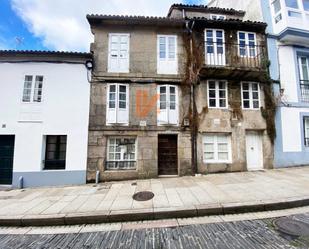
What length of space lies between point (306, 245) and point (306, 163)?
858cm

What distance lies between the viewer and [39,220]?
16.2 feet

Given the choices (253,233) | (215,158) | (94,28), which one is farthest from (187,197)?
(94,28)

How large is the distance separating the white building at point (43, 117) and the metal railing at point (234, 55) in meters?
6.48

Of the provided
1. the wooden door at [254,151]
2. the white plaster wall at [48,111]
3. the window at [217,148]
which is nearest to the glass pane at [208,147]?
the window at [217,148]

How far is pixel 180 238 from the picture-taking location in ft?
12.8

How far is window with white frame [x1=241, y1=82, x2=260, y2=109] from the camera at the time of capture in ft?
33.2

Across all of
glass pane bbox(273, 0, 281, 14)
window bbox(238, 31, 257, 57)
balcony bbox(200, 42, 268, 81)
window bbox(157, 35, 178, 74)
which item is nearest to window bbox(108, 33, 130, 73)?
window bbox(157, 35, 178, 74)

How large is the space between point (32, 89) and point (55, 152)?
130 inches

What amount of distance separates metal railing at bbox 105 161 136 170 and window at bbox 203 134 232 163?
12.5 ft

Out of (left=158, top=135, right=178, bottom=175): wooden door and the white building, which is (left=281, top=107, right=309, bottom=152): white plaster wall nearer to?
(left=158, top=135, right=178, bottom=175): wooden door

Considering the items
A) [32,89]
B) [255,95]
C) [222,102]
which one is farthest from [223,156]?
[32,89]

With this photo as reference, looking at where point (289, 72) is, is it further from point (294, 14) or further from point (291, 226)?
point (291, 226)

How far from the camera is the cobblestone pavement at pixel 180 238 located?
363 centimetres

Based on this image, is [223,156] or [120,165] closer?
[120,165]
